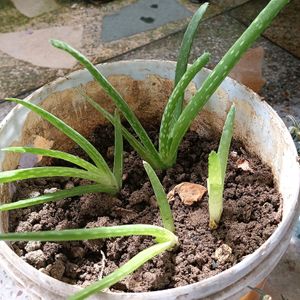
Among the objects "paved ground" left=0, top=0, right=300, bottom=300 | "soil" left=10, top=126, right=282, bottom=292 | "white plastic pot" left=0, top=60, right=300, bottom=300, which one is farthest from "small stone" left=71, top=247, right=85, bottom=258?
"paved ground" left=0, top=0, right=300, bottom=300

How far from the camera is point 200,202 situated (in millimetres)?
870

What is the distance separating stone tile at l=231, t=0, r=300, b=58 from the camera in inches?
69.7

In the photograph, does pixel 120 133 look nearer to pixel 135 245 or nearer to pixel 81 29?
pixel 135 245

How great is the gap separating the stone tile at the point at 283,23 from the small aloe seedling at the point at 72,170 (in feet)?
3.44

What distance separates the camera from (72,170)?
78 centimetres

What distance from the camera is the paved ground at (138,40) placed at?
1629 mm

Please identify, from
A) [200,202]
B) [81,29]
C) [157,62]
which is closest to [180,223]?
[200,202]

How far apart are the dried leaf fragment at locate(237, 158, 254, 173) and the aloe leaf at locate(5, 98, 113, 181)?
228 millimetres

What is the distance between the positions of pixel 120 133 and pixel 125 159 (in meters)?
0.14

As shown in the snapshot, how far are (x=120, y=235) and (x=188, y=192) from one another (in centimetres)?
22

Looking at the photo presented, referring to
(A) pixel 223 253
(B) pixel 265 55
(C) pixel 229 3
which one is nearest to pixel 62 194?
(A) pixel 223 253

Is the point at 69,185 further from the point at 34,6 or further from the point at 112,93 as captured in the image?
the point at 34,6

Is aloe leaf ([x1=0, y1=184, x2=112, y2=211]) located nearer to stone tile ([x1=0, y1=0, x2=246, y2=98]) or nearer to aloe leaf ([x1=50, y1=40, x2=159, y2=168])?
aloe leaf ([x1=50, y1=40, x2=159, y2=168])

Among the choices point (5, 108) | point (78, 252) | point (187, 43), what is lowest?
point (5, 108)
